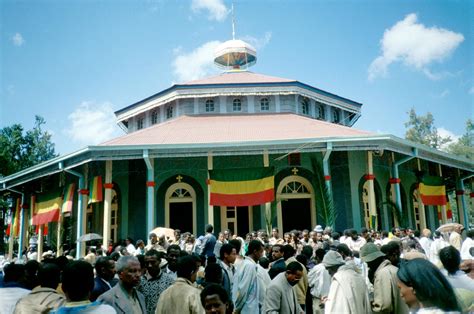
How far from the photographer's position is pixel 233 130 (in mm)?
18703

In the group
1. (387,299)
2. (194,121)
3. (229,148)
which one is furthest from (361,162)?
(387,299)

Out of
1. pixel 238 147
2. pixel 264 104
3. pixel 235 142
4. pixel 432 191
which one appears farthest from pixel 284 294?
pixel 264 104

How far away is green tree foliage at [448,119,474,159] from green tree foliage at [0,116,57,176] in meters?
49.2

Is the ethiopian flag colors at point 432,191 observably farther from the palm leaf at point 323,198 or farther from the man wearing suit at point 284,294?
the man wearing suit at point 284,294

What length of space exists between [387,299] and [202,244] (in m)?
6.48

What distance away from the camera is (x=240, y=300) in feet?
17.5

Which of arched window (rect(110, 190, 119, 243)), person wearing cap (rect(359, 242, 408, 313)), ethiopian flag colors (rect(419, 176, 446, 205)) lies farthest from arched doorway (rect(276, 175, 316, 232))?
person wearing cap (rect(359, 242, 408, 313))

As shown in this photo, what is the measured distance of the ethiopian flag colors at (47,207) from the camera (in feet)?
60.3

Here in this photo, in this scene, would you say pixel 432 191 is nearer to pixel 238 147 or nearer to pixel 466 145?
pixel 238 147

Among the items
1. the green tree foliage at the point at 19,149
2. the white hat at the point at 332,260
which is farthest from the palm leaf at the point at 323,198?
the green tree foliage at the point at 19,149

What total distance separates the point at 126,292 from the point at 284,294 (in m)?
1.81

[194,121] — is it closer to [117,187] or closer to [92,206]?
[117,187]

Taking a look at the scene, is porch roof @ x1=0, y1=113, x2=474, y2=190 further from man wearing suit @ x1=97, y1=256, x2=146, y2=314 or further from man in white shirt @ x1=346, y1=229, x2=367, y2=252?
man wearing suit @ x1=97, y1=256, x2=146, y2=314

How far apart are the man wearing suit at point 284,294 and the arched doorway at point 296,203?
43.4ft
